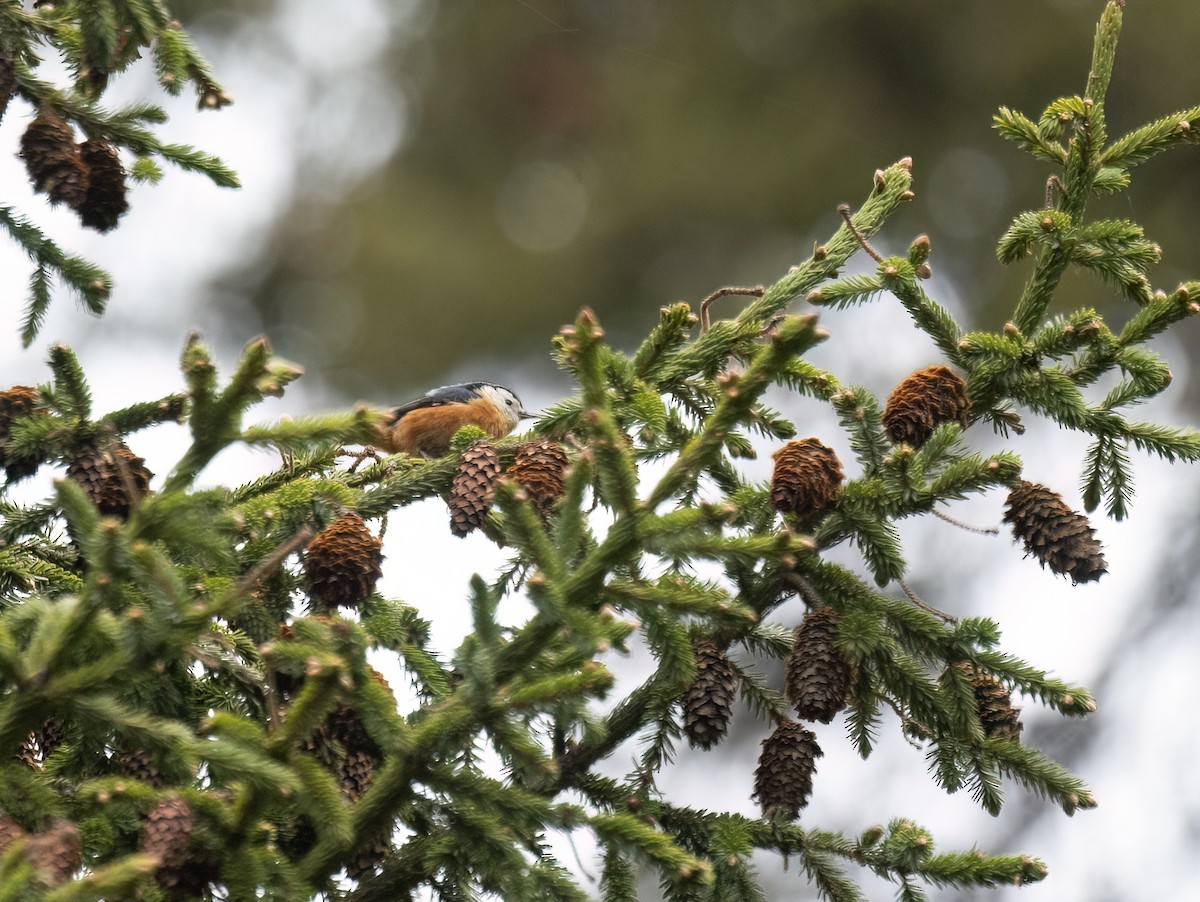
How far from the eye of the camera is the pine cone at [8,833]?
1.23m

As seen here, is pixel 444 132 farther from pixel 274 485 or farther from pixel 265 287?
pixel 274 485

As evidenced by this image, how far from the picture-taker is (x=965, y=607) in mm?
4707

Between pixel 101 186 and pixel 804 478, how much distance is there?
119cm

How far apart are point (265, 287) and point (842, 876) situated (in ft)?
15.1

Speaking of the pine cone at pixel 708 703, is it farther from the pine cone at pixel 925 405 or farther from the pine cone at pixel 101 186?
the pine cone at pixel 101 186

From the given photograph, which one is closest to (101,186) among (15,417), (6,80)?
(6,80)

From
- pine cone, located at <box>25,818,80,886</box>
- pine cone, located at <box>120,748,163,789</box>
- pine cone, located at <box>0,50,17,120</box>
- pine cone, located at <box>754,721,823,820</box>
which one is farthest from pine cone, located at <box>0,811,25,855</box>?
pine cone, located at <box>0,50,17,120</box>

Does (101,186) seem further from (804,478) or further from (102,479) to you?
(804,478)

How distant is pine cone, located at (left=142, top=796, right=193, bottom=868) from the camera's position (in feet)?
3.92

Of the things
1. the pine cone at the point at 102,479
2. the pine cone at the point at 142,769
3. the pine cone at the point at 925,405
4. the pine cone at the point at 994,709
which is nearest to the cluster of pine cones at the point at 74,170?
the pine cone at the point at 102,479

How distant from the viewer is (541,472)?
5.58ft

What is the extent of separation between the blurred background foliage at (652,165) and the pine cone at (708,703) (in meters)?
3.59

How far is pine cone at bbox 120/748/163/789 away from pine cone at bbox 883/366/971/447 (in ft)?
3.26

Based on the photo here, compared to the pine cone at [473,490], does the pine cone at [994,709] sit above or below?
below
